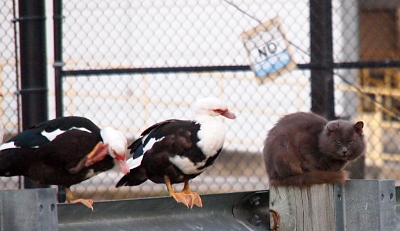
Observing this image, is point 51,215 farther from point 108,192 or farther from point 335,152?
point 108,192

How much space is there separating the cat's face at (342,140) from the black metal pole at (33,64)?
2317 mm

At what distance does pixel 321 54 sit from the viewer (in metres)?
5.29

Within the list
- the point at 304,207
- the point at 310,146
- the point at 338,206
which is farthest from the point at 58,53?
the point at 338,206

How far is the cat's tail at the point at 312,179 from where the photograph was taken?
3.25 meters

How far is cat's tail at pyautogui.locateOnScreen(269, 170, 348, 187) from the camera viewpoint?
10.7ft

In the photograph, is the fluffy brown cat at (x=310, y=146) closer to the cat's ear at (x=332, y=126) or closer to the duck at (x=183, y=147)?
the cat's ear at (x=332, y=126)

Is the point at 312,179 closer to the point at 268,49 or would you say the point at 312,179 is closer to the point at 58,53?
the point at 268,49

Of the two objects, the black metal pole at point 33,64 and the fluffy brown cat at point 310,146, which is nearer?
the fluffy brown cat at point 310,146

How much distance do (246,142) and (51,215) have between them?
5439mm

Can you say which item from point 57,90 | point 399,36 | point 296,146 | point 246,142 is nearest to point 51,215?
point 296,146

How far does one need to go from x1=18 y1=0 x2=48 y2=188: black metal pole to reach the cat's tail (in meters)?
2.35

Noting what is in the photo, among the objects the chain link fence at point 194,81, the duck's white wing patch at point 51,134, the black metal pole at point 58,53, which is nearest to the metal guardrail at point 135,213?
the duck's white wing patch at point 51,134

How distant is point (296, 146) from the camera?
12.6 feet

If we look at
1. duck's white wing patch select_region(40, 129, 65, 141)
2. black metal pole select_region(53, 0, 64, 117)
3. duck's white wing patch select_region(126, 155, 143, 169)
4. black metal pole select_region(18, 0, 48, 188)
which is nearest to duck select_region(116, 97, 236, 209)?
duck's white wing patch select_region(126, 155, 143, 169)
